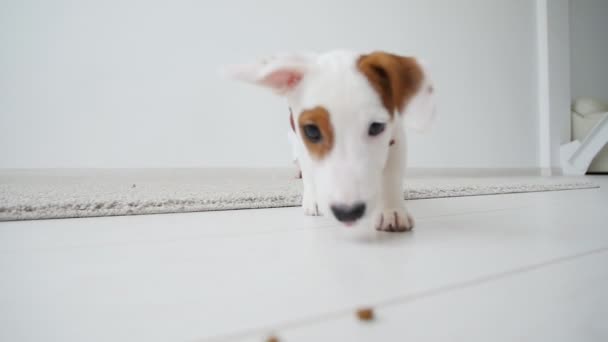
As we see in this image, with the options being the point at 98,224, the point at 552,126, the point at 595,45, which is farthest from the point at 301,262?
the point at 595,45

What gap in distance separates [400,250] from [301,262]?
0.14 m

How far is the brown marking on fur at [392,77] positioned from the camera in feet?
1.48

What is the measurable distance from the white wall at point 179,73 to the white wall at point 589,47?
1.40m

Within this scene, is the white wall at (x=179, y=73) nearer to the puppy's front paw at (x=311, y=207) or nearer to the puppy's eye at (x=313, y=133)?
the puppy's front paw at (x=311, y=207)

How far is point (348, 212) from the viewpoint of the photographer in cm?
40

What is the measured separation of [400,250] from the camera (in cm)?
42

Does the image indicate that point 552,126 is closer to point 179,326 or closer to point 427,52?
point 427,52

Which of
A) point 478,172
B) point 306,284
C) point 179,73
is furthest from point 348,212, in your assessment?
point 478,172

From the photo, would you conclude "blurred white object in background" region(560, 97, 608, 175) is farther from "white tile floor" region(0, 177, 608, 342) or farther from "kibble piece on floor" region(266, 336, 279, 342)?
"kibble piece on floor" region(266, 336, 279, 342)

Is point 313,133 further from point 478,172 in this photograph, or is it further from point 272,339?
point 478,172

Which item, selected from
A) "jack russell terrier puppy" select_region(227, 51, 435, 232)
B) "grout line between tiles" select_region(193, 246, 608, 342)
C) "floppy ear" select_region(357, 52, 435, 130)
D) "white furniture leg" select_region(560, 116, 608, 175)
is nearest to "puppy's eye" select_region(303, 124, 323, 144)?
"jack russell terrier puppy" select_region(227, 51, 435, 232)

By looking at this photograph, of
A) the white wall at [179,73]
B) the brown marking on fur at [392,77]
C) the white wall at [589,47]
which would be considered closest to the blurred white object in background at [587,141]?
the white wall at [589,47]

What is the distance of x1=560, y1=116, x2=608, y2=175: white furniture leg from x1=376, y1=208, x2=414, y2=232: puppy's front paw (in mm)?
2763

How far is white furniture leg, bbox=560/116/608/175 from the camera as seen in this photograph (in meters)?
2.41
